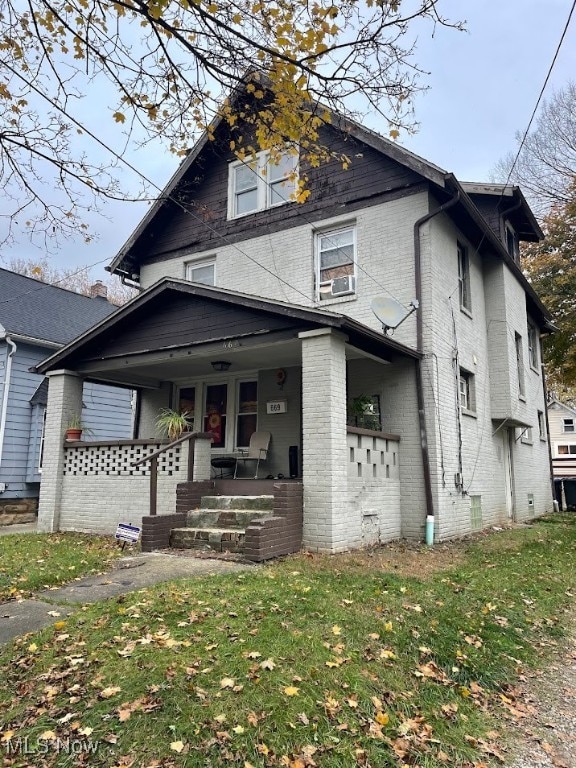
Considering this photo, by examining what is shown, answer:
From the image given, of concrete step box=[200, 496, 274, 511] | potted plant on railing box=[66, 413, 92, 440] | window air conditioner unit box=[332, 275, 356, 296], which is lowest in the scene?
concrete step box=[200, 496, 274, 511]

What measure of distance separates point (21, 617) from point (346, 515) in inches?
175

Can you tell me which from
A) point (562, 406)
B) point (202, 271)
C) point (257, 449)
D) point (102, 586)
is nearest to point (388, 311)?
point (257, 449)

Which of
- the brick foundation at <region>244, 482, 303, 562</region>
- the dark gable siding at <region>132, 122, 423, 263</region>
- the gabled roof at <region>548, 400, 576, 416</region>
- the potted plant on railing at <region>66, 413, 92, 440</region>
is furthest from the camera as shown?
the gabled roof at <region>548, 400, 576, 416</region>

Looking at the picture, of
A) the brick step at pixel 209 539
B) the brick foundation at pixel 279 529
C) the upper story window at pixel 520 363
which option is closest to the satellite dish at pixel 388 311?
the brick foundation at pixel 279 529

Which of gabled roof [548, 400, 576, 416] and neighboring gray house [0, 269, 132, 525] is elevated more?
gabled roof [548, 400, 576, 416]

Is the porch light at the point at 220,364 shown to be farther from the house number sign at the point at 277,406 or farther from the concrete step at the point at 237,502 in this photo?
the concrete step at the point at 237,502

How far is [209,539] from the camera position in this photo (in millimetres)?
7688

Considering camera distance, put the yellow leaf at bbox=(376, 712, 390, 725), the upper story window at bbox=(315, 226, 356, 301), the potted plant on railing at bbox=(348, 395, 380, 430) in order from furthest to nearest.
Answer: the upper story window at bbox=(315, 226, 356, 301)
the potted plant on railing at bbox=(348, 395, 380, 430)
the yellow leaf at bbox=(376, 712, 390, 725)

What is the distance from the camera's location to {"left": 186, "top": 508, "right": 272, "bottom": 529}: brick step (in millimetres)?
7852

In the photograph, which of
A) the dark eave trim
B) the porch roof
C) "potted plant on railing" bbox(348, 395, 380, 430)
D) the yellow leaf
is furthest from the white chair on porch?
the yellow leaf

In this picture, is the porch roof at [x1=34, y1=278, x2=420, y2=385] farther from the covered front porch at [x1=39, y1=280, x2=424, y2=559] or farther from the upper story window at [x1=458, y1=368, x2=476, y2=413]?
the upper story window at [x1=458, y1=368, x2=476, y2=413]

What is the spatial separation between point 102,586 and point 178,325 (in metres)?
4.92

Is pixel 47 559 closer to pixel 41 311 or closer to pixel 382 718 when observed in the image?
pixel 382 718

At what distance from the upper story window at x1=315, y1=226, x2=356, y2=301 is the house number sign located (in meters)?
2.25
